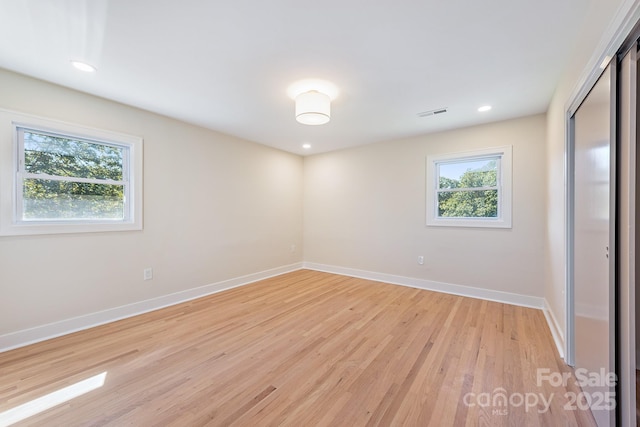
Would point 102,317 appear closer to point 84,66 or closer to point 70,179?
point 70,179

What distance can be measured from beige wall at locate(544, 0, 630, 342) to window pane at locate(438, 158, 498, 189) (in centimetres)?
69

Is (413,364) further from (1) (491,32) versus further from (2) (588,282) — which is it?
(1) (491,32)

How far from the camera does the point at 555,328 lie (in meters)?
2.46

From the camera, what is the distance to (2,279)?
7.37 ft

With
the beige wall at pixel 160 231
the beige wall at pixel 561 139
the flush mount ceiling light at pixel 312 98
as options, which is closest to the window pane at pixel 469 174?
the beige wall at pixel 561 139

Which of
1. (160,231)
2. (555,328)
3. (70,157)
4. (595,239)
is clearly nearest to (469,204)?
(555,328)

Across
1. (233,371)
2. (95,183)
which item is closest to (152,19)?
(95,183)

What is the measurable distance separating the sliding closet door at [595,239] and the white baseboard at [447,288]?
1.53 meters

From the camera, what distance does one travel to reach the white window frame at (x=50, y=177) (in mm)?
2264

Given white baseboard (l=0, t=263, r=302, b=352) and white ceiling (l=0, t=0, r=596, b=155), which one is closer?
white ceiling (l=0, t=0, r=596, b=155)

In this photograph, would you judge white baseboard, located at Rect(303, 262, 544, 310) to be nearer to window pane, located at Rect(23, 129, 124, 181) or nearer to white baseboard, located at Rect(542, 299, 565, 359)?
white baseboard, located at Rect(542, 299, 565, 359)

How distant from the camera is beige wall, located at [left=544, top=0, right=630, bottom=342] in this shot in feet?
4.69

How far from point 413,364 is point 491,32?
2521mm

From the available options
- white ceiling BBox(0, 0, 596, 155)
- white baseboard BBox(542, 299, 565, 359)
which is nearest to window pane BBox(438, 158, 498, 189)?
white ceiling BBox(0, 0, 596, 155)
